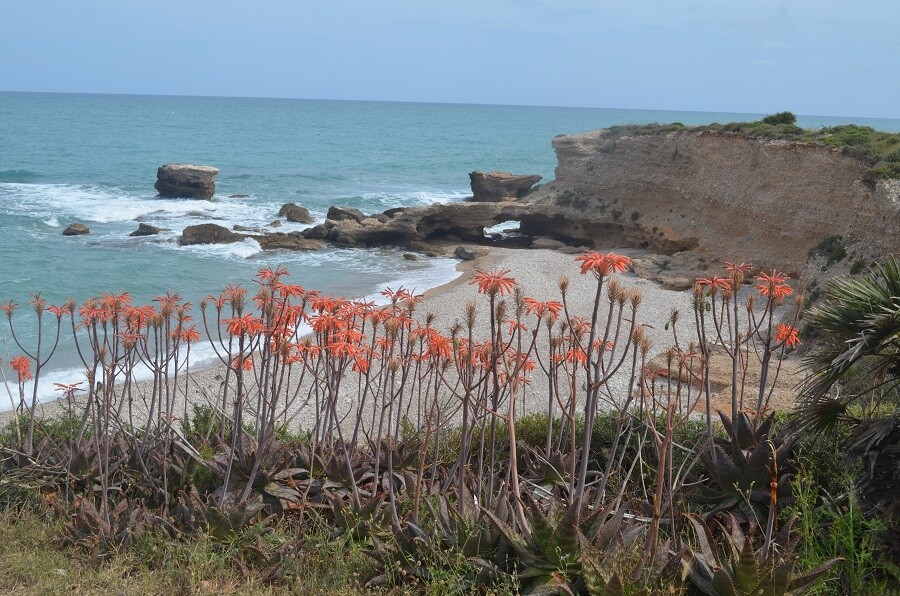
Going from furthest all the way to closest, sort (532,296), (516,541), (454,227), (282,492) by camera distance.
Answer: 1. (454,227)
2. (532,296)
3. (282,492)
4. (516,541)

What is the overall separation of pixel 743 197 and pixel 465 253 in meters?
11.8

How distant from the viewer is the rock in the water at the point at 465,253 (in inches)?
1330

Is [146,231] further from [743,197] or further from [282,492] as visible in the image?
[282,492]

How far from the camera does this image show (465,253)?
112ft

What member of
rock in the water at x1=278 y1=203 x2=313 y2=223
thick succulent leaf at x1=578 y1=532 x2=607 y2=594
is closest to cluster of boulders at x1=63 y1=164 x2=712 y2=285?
rock in the water at x1=278 y1=203 x2=313 y2=223

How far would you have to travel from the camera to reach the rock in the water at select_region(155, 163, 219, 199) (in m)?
51.1

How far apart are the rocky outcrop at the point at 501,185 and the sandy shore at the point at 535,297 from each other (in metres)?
12.7

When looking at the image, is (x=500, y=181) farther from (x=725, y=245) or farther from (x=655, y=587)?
(x=655, y=587)

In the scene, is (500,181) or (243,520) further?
(500,181)

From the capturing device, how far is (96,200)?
50719 mm

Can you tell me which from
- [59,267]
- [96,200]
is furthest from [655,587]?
[96,200]

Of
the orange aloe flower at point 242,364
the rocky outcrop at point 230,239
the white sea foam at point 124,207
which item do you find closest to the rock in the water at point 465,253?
the rocky outcrop at point 230,239

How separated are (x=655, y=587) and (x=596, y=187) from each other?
32529 millimetres

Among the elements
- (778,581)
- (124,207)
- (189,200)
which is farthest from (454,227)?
(778,581)
